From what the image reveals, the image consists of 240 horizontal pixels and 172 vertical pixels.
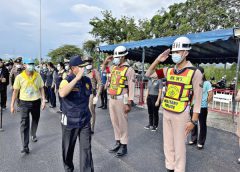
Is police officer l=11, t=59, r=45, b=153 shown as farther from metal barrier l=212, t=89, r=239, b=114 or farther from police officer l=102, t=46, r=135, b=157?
metal barrier l=212, t=89, r=239, b=114

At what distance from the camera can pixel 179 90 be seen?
318cm

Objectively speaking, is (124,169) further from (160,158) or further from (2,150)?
(2,150)

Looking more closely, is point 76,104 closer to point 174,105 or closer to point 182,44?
point 174,105

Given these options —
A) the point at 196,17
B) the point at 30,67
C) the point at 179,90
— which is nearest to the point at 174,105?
the point at 179,90

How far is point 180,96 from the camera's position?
3.18m

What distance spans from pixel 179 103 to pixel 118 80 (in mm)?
1581

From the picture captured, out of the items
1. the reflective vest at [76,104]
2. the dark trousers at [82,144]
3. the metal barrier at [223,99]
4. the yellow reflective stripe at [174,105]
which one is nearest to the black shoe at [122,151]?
the dark trousers at [82,144]

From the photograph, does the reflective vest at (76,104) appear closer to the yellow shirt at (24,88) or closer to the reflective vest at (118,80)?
the reflective vest at (118,80)

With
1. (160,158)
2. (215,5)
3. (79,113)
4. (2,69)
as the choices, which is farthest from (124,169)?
(215,5)

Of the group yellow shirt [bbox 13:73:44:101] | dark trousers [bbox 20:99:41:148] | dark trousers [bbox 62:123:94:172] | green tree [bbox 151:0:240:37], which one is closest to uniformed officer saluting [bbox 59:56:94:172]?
dark trousers [bbox 62:123:94:172]

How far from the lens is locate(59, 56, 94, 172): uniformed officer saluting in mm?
3258

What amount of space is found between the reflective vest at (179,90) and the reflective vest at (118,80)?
50.8 inches

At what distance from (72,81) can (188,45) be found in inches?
64.1

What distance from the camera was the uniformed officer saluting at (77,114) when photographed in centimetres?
326
